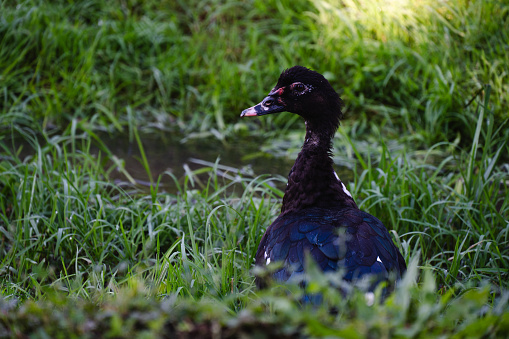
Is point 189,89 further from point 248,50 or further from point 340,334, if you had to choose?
point 340,334

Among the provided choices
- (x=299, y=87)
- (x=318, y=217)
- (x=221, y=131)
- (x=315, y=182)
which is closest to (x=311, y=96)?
(x=299, y=87)

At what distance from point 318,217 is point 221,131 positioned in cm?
256

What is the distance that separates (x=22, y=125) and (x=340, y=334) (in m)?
4.15

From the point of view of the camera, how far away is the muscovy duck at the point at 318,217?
6.76 feet

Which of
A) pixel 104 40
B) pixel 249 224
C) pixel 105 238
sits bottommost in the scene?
pixel 105 238

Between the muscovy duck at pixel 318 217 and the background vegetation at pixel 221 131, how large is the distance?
180 mm

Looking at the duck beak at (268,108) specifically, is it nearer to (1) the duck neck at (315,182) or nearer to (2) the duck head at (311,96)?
(2) the duck head at (311,96)

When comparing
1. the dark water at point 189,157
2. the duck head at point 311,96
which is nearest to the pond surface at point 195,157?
the dark water at point 189,157

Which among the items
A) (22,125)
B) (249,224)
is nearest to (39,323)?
(249,224)

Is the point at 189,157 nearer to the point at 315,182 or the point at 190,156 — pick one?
the point at 190,156

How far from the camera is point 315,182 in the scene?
2.62 metres

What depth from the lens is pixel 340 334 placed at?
42.1 inches

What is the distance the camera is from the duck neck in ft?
8.54

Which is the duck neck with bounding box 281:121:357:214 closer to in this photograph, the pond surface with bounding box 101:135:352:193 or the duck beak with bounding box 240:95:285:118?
the duck beak with bounding box 240:95:285:118
